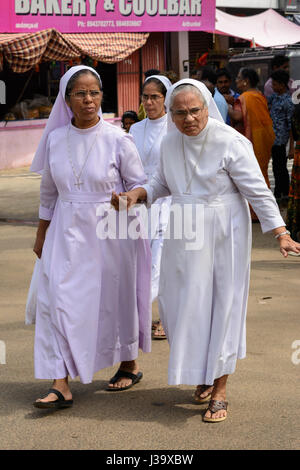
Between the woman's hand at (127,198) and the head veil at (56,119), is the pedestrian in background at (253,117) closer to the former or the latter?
the head veil at (56,119)

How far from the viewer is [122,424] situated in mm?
4422

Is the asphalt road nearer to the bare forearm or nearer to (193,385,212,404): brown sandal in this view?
(193,385,212,404): brown sandal

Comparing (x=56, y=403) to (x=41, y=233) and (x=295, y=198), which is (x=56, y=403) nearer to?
(x=41, y=233)

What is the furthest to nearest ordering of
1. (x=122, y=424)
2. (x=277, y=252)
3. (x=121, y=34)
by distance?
1. (x=121, y=34)
2. (x=277, y=252)
3. (x=122, y=424)

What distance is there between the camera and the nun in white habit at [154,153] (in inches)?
240

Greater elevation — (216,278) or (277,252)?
(216,278)

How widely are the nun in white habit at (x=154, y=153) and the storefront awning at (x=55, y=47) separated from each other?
10285mm

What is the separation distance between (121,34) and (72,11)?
6.03 feet

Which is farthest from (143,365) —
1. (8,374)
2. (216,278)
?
(216,278)

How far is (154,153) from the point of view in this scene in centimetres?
618

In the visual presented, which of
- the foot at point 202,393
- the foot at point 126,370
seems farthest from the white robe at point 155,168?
the foot at point 202,393

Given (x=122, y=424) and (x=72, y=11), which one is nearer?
(x=122, y=424)

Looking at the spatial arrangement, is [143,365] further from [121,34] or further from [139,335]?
[121,34]

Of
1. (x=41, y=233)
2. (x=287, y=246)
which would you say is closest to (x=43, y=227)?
(x=41, y=233)
